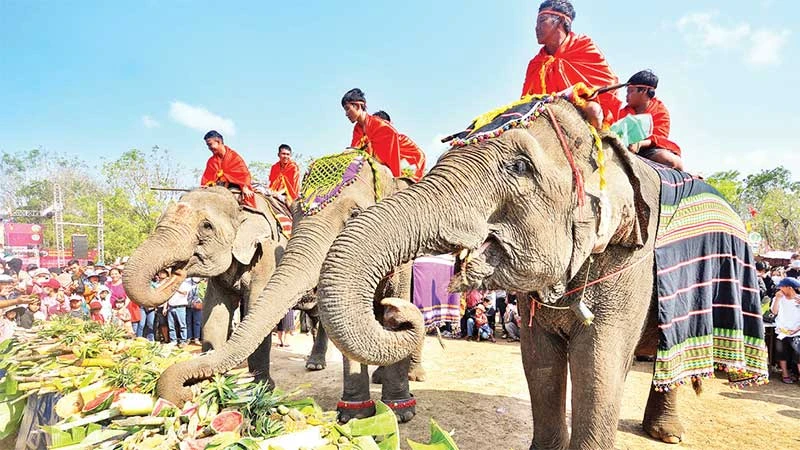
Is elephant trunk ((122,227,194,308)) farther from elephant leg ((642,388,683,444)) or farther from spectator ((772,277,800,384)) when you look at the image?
spectator ((772,277,800,384))

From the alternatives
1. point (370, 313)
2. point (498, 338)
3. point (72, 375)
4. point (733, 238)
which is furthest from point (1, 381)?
point (498, 338)

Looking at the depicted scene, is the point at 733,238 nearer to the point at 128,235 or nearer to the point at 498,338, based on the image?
the point at 498,338

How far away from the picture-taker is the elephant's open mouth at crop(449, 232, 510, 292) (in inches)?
79.5

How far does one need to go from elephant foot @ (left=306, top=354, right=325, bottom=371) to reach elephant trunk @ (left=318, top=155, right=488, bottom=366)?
560cm

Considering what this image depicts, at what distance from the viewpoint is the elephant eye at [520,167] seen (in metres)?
2.13

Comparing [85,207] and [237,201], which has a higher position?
[85,207]

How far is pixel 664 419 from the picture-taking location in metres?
4.32

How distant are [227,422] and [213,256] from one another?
3134 mm

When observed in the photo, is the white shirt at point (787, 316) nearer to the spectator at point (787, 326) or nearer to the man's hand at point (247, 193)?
the spectator at point (787, 326)

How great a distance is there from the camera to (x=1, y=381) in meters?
3.68

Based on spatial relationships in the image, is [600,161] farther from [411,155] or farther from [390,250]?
[411,155]

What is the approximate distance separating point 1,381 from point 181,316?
22.7 ft

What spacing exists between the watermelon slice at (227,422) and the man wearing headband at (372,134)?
127 inches

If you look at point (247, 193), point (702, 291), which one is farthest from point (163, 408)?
point (247, 193)
